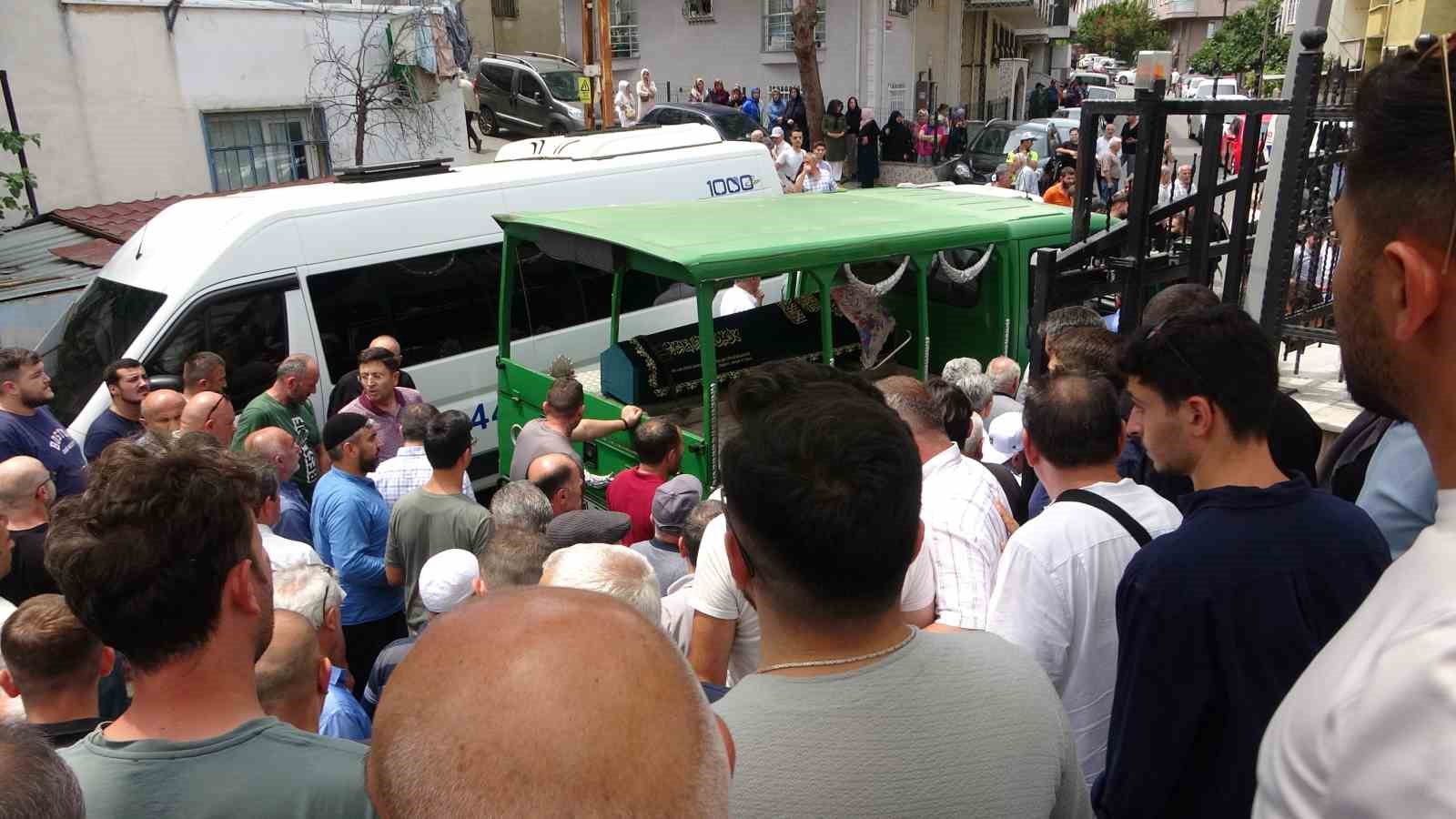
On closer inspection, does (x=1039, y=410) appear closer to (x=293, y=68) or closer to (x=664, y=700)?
(x=664, y=700)

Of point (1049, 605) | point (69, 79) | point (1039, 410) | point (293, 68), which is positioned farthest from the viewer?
point (293, 68)

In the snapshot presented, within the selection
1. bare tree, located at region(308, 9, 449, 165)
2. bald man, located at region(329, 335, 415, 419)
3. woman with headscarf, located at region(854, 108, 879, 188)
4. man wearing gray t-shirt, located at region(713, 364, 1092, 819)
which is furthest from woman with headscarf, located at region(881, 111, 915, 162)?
man wearing gray t-shirt, located at region(713, 364, 1092, 819)

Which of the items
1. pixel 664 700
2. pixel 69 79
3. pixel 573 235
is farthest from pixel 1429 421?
pixel 69 79

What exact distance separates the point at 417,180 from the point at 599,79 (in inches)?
469

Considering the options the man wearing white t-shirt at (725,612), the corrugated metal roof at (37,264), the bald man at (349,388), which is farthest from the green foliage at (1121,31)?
the man wearing white t-shirt at (725,612)

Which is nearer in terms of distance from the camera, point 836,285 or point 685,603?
point 685,603

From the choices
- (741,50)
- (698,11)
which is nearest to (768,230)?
(741,50)

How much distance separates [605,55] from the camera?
17.9 m

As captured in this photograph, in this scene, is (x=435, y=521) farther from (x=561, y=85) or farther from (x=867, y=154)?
(x=561, y=85)

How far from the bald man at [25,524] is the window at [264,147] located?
10524 mm

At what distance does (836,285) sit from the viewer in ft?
23.6

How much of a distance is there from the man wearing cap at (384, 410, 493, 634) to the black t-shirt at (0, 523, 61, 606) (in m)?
1.24

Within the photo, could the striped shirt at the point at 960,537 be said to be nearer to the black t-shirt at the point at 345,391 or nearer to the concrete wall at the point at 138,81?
the black t-shirt at the point at 345,391

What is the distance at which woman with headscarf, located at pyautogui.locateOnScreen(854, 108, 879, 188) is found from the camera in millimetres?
22422
